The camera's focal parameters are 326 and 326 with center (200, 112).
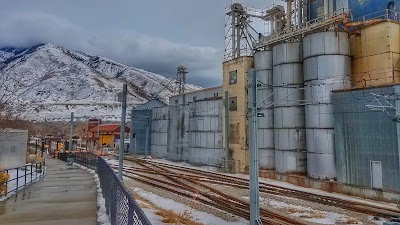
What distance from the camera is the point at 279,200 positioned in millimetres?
19156

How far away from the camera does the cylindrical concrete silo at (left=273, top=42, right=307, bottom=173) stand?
2822 centimetres

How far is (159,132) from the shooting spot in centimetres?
5169

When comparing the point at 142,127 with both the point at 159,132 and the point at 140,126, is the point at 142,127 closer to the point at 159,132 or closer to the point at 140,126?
the point at 140,126

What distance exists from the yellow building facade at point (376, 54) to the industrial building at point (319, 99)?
0.08 meters

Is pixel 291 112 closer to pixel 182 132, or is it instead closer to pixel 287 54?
pixel 287 54

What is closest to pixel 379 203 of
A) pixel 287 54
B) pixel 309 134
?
pixel 309 134

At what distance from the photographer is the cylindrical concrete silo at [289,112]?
92.6 feet

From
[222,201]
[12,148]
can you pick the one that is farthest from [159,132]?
[222,201]

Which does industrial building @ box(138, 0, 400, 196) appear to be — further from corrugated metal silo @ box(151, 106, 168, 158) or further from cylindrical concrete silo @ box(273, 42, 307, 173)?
corrugated metal silo @ box(151, 106, 168, 158)

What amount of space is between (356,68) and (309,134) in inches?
267

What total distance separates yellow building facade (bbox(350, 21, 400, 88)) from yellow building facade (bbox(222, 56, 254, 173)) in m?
10.6

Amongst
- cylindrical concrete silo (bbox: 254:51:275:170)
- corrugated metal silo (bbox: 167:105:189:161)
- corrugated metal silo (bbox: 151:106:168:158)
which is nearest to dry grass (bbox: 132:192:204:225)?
cylindrical concrete silo (bbox: 254:51:275:170)

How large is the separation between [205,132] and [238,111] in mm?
6642

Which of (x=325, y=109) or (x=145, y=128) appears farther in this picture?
(x=145, y=128)
